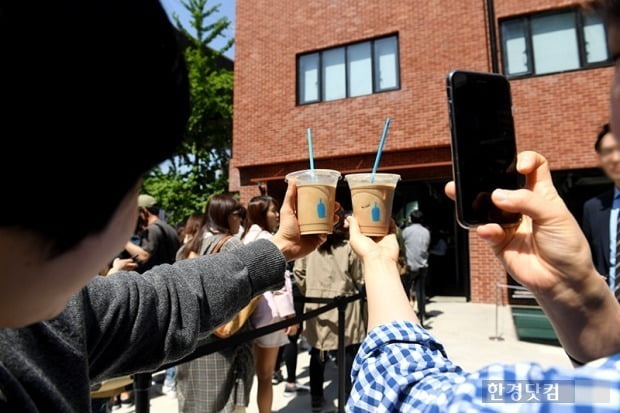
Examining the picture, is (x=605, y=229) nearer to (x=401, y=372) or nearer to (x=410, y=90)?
(x=401, y=372)

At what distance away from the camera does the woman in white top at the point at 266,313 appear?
367 cm

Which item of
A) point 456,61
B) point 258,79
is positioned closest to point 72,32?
point 456,61

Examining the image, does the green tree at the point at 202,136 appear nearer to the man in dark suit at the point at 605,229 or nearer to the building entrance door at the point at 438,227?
the building entrance door at the point at 438,227

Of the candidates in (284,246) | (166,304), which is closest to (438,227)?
(284,246)

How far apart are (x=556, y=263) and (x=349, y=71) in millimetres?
10345

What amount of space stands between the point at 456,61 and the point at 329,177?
8996mm

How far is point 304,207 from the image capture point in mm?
1993

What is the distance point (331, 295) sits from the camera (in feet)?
14.7

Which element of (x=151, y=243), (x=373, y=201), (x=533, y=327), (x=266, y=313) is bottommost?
(x=533, y=327)

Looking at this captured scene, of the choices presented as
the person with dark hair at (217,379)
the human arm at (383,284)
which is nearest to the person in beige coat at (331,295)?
the person with dark hair at (217,379)

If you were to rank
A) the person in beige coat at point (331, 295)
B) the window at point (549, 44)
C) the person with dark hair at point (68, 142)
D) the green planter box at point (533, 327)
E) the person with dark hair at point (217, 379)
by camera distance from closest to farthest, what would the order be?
the person with dark hair at point (68, 142) → the person with dark hair at point (217, 379) → the person in beige coat at point (331, 295) → the green planter box at point (533, 327) → the window at point (549, 44)

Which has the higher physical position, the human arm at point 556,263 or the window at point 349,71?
the window at point 349,71

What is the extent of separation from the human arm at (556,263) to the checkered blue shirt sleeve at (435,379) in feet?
1.36

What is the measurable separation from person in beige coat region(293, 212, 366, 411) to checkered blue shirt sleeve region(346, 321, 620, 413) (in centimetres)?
307
